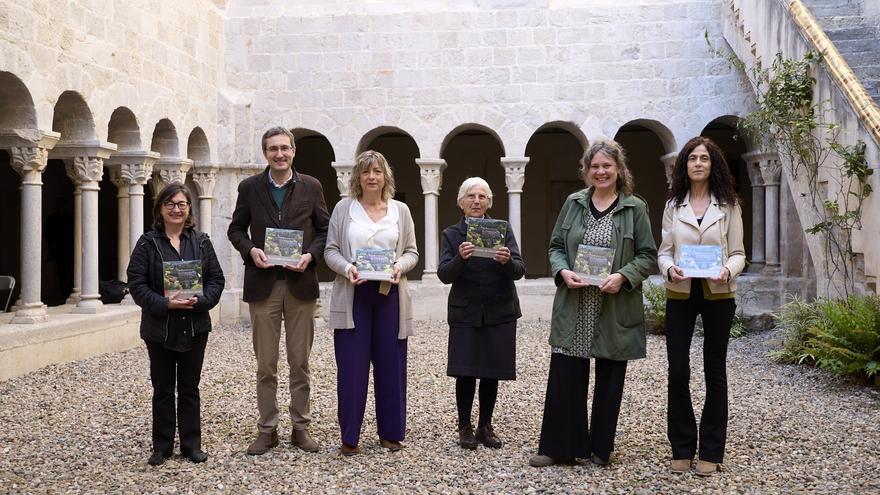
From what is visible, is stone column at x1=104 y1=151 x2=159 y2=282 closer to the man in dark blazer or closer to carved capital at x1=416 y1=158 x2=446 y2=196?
carved capital at x1=416 y1=158 x2=446 y2=196

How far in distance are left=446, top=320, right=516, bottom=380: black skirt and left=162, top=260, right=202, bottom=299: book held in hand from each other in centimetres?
133

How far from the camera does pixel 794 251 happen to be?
9.96 meters

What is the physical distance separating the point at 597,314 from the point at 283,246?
1600 mm

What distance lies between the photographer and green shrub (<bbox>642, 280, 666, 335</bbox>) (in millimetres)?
8883

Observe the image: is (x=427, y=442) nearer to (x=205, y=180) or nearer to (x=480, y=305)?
(x=480, y=305)

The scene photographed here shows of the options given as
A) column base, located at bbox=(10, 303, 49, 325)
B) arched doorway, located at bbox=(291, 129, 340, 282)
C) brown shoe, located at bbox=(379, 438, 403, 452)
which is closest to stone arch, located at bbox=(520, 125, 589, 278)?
arched doorway, located at bbox=(291, 129, 340, 282)

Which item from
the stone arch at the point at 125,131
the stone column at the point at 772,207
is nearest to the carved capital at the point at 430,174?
the stone arch at the point at 125,131

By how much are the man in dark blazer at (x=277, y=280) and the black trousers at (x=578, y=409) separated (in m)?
1.29

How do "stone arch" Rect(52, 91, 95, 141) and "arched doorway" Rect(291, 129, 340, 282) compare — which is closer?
"stone arch" Rect(52, 91, 95, 141)

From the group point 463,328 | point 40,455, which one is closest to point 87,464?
point 40,455

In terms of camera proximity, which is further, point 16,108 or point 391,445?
point 16,108

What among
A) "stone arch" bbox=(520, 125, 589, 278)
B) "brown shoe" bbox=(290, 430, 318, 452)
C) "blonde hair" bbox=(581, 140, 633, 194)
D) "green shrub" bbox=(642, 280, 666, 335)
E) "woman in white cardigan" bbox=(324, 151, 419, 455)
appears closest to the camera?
"blonde hair" bbox=(581, 140, 633, 194)

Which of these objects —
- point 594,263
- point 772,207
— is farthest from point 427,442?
point 772,207

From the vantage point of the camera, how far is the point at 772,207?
400 inches
